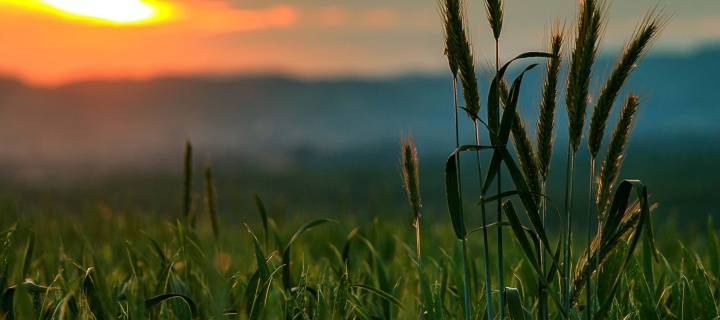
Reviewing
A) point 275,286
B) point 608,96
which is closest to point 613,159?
point 608,96

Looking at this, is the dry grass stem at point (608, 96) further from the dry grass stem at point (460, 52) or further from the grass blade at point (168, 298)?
the grass blade at point (168, 298)

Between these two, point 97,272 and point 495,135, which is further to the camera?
point 97,272

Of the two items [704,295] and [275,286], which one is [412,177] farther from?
[704,295]

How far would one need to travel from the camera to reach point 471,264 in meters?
3.22

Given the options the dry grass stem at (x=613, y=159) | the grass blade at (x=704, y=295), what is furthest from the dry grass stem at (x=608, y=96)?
the grass blade at (x=704, y=295)

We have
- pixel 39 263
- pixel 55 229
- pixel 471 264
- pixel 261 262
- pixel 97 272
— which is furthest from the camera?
pixel 55 229

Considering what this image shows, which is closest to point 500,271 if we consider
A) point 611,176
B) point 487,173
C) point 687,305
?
point 487,173

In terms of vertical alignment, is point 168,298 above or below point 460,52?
below

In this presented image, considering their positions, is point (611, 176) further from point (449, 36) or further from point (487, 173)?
point (449, 36)

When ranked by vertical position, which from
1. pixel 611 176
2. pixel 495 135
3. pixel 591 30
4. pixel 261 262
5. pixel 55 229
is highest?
pixel 591 30

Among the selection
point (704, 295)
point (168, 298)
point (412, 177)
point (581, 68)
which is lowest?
point (704, 295)

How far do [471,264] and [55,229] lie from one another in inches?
160

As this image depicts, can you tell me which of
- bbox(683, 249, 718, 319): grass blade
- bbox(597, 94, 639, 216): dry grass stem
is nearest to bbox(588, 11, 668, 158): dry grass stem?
bbox(597, 94, 639, 216): dry grass stem

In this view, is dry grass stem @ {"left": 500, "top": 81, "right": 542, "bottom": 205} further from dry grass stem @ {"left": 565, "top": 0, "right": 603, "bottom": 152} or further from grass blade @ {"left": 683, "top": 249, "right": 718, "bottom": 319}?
grass blade @ {"left": 683, "top": 249, "right": 718, "bottom": 319}
